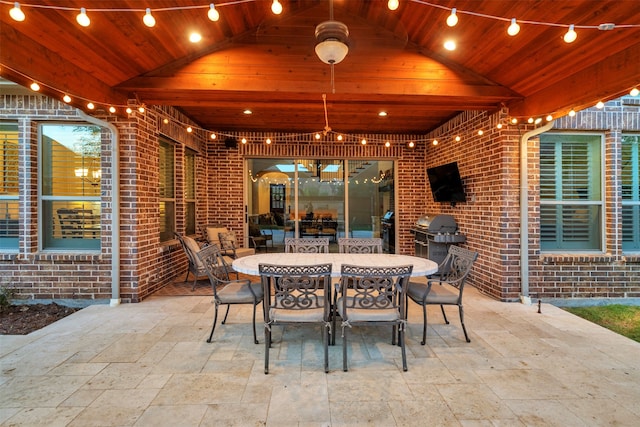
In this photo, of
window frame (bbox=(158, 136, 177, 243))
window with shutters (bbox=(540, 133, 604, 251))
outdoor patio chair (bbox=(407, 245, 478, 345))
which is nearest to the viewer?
outdoor patio chair (bbox=(407, 245, 478, 345))

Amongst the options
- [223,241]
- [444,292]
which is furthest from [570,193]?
[223,241]

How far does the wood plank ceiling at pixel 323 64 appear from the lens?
276 cm

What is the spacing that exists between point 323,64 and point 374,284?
265 cm

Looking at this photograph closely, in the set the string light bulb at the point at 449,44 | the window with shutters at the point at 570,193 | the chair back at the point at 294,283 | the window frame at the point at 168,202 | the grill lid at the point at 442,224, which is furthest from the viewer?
the grill lid at the point at 442,224

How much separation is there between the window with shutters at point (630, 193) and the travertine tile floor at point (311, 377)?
2062 mm

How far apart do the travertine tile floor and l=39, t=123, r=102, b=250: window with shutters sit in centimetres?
136

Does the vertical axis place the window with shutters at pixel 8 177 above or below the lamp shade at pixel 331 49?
below

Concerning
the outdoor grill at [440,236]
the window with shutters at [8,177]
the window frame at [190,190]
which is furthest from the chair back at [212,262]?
the outdoor grill at [440,236]

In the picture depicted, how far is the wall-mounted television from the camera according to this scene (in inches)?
207

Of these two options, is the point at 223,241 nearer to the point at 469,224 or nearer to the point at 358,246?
the point at 358,246

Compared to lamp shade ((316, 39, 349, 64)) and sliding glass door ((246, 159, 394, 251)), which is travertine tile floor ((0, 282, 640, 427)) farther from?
sliding glass door ((246, 159, 394, 251))

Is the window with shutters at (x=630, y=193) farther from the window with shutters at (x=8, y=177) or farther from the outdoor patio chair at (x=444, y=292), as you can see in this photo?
the window with shutters at (x=8, y=177)

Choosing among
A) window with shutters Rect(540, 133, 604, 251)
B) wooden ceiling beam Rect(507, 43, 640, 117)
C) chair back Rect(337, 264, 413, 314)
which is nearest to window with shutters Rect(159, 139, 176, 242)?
chair back Rect(337, 264, 413, 314)

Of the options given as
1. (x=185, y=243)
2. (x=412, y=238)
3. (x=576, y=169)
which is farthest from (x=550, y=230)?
(x=185, y=243)
